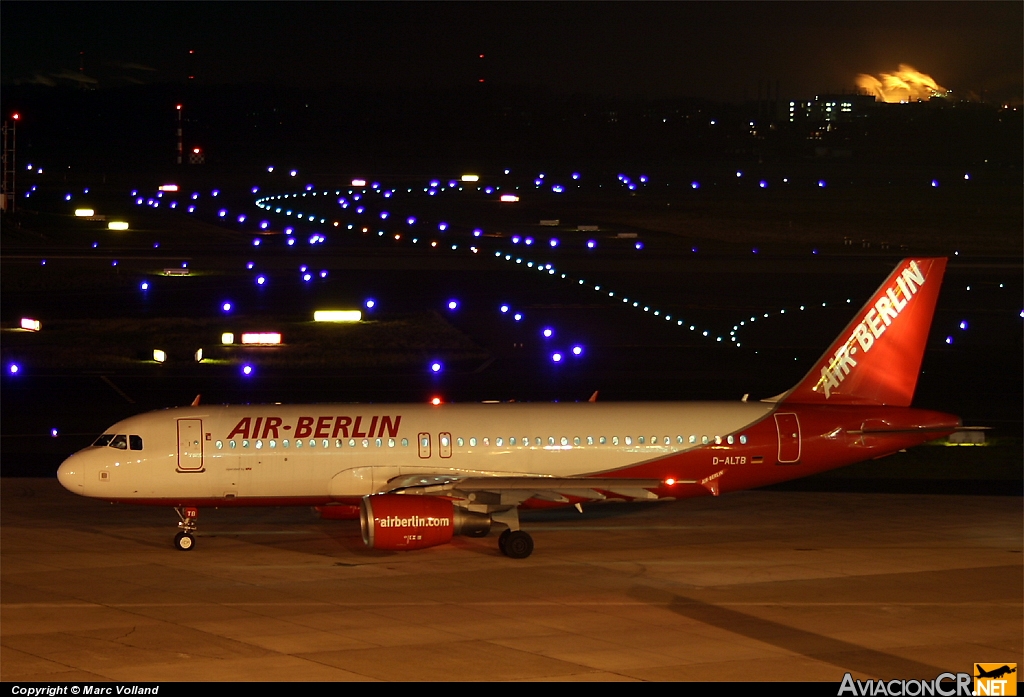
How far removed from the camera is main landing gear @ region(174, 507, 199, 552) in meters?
30.5

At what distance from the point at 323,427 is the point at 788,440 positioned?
460 inches

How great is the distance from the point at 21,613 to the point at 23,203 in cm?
10132

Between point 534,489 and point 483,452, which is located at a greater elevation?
point 483,452

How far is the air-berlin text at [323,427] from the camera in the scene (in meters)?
31.2

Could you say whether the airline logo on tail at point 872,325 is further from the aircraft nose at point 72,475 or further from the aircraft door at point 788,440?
the aircraft nose at point 72,475

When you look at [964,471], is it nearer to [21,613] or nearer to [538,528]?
[538,528]

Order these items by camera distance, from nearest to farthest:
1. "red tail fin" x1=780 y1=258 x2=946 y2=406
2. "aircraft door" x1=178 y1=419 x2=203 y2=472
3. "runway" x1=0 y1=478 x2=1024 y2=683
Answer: "runway" x1=0 y1=478 x2=1024 y2=683, "aircraft door" x1=178 y1=419 x2=203 y2=472, "red tail fin" x1=780 y1=258 x2=946 y2=406

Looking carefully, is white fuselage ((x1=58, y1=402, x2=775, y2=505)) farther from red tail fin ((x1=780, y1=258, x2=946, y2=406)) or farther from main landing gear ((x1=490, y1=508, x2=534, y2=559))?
red tail fin ((x1=780, y1=258, x2=946, y2=406))

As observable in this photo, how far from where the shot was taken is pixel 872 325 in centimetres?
3372

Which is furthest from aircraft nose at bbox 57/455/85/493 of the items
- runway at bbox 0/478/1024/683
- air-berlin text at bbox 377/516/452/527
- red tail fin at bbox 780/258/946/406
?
red tail fin at bbox 780/258/946/406

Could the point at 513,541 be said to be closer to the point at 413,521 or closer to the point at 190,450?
the point at 413,521

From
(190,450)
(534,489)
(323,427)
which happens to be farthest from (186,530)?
(534,489)

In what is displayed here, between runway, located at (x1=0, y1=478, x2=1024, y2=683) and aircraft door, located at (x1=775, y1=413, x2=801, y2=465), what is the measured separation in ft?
6.51

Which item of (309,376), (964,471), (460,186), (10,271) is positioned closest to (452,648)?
(964,471)
